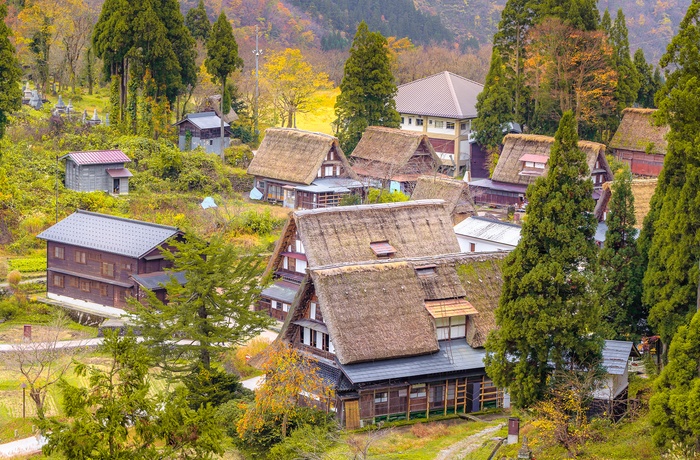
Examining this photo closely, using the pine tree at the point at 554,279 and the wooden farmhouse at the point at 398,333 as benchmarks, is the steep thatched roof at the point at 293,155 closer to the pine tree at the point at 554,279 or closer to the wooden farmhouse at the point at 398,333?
the wooden farmhouse at the point at 398,333

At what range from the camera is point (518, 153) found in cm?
5488

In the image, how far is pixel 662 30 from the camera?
4486 inches

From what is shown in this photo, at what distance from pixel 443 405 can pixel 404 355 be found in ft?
6.83

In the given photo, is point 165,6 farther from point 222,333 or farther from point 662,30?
point 662,30

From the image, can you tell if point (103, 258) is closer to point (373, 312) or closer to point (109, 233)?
point (109, 233)

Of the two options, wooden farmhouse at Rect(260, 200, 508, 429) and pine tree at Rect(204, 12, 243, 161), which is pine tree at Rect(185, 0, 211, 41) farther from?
wooden farmhouse at Rect(260, 200, 508, 429)

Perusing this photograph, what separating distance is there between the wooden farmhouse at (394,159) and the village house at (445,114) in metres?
3.90

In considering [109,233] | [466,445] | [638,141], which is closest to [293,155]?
[109,233]

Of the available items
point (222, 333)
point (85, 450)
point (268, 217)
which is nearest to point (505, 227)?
point (268, 217)

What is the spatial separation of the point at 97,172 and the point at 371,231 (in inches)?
708

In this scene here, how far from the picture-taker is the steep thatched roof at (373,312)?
104 feet

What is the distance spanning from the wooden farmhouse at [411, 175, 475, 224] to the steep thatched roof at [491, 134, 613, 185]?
4498mm

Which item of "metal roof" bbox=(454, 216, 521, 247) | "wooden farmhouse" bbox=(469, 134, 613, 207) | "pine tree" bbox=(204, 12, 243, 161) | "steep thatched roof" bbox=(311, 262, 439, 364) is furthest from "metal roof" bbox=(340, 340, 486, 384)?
"pine tree" bbox=(204, 12, 243, 161)

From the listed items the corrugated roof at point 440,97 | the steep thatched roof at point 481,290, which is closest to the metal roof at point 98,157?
the corrugated roof at point 440,97
